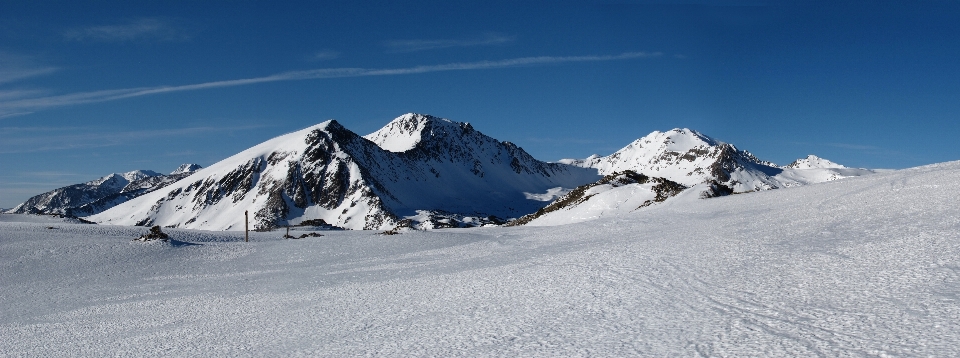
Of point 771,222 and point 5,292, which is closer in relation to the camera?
point 5,292

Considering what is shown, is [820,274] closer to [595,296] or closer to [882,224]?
[595,296]

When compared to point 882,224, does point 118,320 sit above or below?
below

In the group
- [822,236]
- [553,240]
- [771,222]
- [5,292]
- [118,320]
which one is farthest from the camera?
[553,240]

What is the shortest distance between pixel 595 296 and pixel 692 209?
17.5m

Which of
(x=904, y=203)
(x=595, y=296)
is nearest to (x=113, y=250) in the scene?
(x=595, y=296)

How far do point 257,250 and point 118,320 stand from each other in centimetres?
1040

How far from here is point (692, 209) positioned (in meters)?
27.5

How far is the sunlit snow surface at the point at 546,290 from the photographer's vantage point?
354 inches

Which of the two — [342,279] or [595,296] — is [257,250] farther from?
[595,296]

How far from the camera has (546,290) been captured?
12.7 meters

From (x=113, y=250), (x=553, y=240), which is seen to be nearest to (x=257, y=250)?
(x=113, y=250)

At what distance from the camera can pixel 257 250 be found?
78.3ft

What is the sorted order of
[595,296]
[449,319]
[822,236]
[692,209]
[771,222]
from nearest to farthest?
[449,319], [595,296], [822,236], [771,222], [692,209]

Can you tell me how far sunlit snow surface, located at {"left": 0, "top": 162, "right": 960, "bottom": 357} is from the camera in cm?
900
